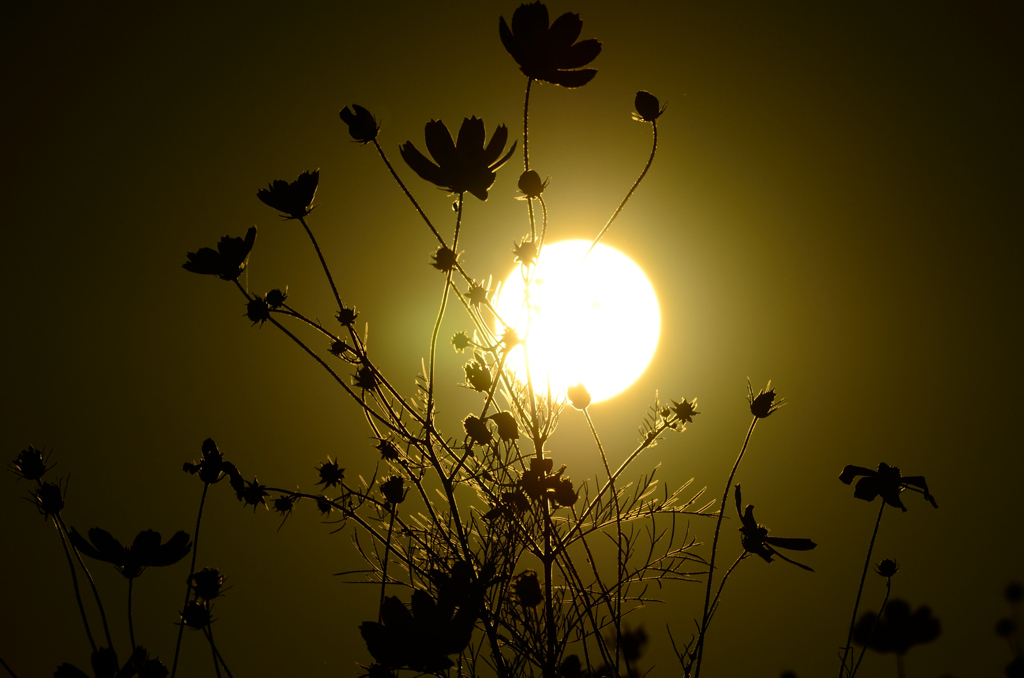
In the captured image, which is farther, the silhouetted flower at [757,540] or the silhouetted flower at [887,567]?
the silhouetted flower at [887,567]

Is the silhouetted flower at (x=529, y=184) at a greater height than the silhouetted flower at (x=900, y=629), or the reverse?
the silhouetted flower at (x=529, y=184)

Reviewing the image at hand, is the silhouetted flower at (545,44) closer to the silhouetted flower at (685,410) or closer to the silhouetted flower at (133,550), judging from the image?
the silhouetted flower at (685,410)

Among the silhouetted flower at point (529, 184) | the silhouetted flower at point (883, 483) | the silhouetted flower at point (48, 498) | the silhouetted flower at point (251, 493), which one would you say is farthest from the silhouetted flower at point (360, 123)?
the silhouetted flower at point (883, 483)

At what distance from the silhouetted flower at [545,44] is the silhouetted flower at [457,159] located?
83mm

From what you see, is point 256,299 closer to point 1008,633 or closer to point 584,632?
point 584,632

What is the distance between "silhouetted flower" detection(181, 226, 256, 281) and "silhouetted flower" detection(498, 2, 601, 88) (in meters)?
0.35

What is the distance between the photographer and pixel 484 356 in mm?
866

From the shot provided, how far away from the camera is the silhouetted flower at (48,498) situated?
2.26 ft

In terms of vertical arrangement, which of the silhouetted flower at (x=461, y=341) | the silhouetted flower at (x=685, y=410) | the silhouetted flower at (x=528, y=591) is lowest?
the silhouetted flower at (x=528, y=591)

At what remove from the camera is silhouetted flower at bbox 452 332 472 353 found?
764 millimetres

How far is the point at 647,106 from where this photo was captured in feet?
2.41

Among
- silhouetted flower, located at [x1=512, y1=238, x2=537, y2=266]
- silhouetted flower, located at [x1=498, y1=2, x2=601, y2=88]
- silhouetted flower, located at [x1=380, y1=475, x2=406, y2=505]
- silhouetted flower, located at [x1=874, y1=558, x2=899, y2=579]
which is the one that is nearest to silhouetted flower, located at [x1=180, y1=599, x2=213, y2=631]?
silhouetted flower, located at [x1=380, y1=475, x2=406, y2=505]

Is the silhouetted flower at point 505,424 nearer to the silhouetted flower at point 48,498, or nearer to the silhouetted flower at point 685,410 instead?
the silhouetted flower at point 685,410

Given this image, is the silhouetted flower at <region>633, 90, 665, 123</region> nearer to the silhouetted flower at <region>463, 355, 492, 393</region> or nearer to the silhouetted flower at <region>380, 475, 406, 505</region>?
the silhouetted flower at <region>463, 355, 492, 393</region>
